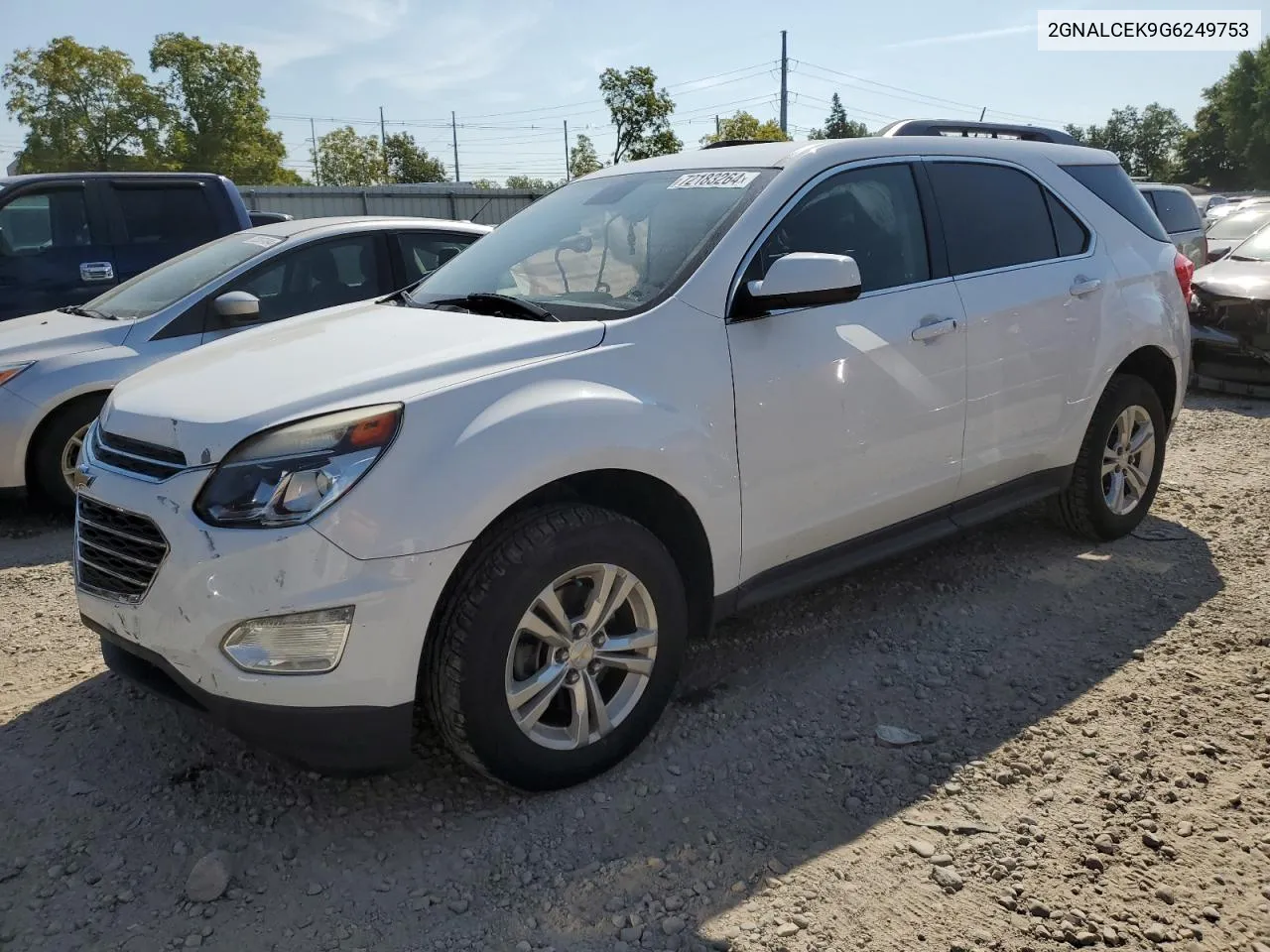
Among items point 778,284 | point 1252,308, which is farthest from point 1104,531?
point 1252,308

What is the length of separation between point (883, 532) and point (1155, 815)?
1.29 metres

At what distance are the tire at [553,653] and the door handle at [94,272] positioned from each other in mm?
6262

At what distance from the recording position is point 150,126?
Result: 42406 millimetres

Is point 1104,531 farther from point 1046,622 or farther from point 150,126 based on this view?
point 150,126

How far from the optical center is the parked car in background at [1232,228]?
12.4m

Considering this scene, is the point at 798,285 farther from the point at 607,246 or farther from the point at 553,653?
the point at 553,653

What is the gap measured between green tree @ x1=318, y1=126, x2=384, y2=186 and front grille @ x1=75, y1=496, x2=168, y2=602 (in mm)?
62155

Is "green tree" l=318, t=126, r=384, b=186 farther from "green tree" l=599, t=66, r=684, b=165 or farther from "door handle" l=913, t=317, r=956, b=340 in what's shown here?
"door handle" l=913, t=317, r=956, b=340

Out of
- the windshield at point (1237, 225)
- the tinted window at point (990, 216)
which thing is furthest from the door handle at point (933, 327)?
the windshield at point (1237, 225)

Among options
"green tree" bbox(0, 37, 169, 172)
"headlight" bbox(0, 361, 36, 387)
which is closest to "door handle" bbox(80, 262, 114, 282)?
"headlight" bbox(0, 361, 36, 387)

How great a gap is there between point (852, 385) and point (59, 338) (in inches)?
180

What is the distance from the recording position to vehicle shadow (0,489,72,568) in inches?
200

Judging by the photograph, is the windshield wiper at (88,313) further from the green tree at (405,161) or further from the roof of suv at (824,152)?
the green tree at (405,161)

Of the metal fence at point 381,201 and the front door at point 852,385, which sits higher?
the metal fence at point 381,201
